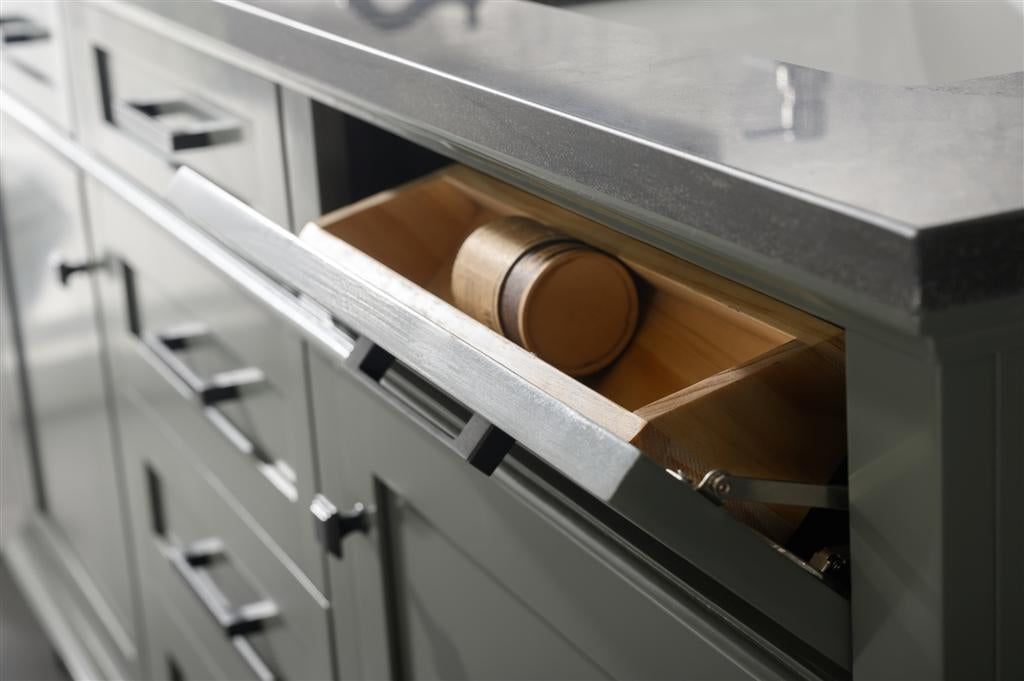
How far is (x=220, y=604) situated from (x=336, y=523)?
37cm

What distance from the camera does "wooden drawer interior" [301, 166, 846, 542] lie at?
454 mm

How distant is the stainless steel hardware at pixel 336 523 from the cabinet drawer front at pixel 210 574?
0.12 metres

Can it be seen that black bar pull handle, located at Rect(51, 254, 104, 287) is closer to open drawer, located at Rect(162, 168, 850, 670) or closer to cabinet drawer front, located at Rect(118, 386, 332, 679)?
cabinet drawer front, located at Rect(118, 386, 332, 679)

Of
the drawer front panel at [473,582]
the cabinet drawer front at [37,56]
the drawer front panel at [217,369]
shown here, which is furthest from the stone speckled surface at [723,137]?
the cabinet drawer front at [37,56]

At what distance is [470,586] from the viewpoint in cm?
65

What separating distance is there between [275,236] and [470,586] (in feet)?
0.70

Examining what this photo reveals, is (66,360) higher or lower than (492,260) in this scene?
lower

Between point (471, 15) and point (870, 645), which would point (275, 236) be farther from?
point (870, 645)

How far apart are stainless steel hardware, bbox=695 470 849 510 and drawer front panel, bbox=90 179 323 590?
1.37 ft

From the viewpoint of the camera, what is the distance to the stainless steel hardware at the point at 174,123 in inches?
32.7

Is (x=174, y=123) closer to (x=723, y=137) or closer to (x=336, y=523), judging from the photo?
(x=336, y=523)

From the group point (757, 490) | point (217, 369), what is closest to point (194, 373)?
point (217, 369)

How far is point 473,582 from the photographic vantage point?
649 mm

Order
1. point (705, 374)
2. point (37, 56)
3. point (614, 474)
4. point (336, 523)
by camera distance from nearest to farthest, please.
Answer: point (614, 474), point (705, 374), point (336, 523), point (37, 56)
